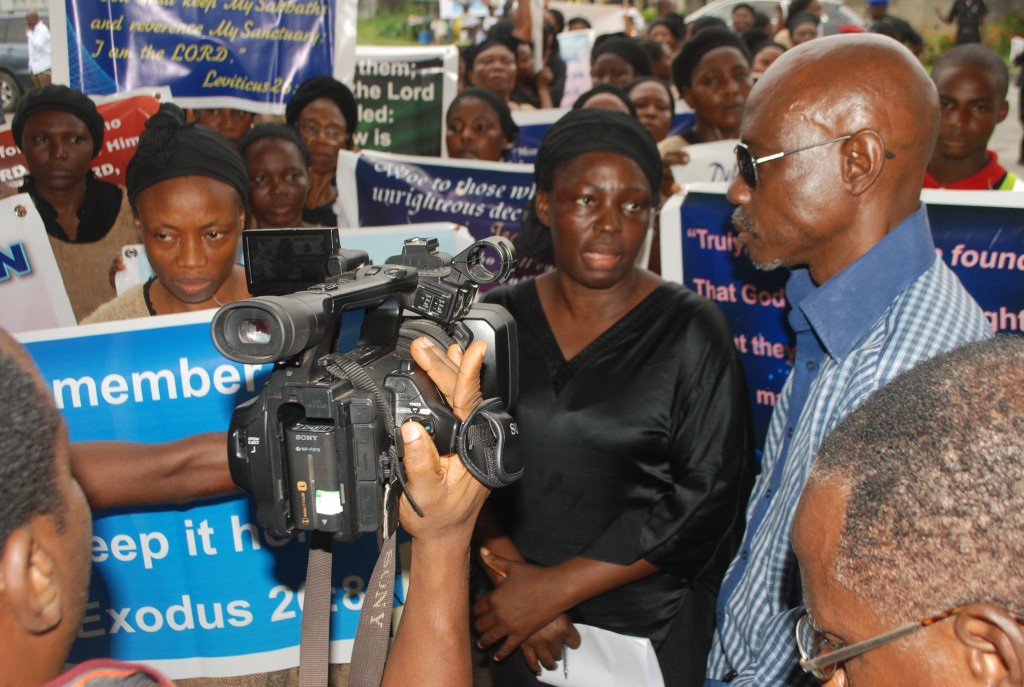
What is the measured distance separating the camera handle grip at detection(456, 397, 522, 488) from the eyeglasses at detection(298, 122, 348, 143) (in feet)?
13.2

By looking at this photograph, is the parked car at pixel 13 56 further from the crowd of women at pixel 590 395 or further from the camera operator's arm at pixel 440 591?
the camera operator's arm at pixel 440 591

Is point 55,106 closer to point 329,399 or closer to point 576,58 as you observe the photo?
point 329,399

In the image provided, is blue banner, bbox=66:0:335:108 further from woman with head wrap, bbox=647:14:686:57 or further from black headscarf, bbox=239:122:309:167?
woman with head wrap, bbox=647:14:686:57

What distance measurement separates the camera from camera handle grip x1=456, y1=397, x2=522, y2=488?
1.48m

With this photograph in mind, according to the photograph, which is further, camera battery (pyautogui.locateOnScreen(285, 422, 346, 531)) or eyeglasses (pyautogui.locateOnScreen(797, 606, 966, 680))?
camera battery (pyautogui.locateOnScreen(285, 422, 346, 531))

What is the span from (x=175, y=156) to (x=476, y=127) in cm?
302

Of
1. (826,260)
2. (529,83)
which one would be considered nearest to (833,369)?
(826,260)

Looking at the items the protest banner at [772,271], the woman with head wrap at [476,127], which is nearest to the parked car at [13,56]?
the woman with head wrap at [476,127]

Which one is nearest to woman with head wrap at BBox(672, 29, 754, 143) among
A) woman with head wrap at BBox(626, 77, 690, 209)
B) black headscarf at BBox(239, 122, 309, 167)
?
woman with head wrap at BBox(626, 77, 690, 209)

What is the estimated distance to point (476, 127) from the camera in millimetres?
5629

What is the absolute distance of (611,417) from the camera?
2.52 meters

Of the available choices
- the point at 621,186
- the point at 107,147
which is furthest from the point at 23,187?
the point at 621,186

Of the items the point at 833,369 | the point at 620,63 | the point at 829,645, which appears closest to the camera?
the point at 829,645

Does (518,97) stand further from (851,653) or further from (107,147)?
(851,653)
